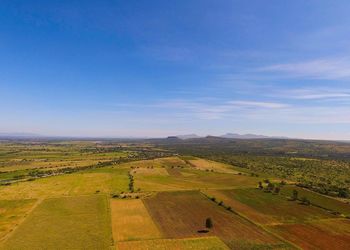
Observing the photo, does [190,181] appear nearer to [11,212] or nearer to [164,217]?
Result: [164,217]

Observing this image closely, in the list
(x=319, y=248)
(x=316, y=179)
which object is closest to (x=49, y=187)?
(x=319, y=248)

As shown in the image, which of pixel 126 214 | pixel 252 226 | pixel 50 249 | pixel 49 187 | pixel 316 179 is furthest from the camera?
pixel 316 179

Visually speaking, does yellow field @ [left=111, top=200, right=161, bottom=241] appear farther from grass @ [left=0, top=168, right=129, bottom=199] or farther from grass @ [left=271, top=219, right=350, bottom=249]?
grass @ [left=271, top=219, right=350, bottom=249]

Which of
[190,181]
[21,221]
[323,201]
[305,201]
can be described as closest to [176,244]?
[21,221]

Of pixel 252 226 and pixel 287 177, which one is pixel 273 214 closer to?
pixel 252 226

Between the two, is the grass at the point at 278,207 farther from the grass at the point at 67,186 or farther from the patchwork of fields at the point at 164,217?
the grass at the point at 67,186

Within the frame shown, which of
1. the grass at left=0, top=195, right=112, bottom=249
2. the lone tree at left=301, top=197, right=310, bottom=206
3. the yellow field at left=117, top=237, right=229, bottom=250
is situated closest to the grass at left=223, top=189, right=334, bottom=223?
the lone tree at left=301, top=197, right=310, bottom=206

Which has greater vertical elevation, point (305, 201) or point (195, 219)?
point (305, 201)
